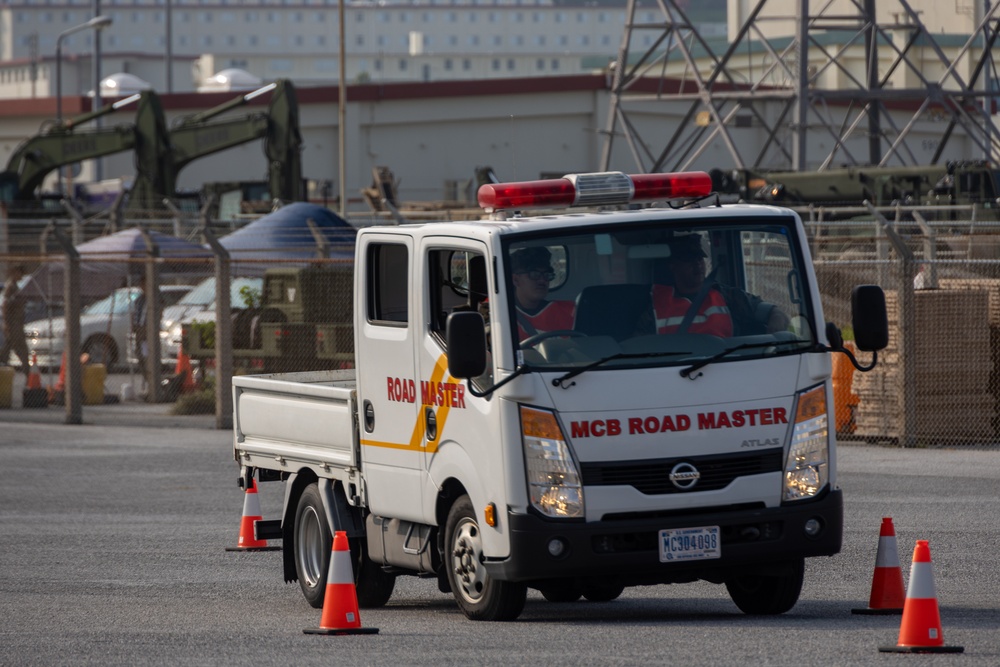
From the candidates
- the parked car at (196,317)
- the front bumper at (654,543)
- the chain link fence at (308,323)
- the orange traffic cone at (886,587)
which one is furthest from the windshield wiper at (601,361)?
the parked car at (196,317)

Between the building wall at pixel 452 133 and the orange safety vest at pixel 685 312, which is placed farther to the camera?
the building wall at pixel 452 133

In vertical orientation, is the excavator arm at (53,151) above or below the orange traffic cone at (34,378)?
above

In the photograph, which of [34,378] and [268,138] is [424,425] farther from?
[268,138]

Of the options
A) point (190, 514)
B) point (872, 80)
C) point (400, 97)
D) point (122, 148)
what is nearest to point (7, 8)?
point (400, 97)

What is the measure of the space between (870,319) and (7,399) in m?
19.7

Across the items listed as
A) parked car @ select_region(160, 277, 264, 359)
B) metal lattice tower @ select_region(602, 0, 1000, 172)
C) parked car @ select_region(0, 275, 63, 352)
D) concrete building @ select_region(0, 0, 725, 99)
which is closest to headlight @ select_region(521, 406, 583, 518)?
parked car @ select_region(160, 277, 264, 359)

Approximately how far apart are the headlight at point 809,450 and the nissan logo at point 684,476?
517 millimetres

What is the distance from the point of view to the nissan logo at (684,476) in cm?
826

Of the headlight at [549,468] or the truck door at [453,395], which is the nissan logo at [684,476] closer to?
the headlight at [549,468]

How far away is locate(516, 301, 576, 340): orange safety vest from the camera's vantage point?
8336mm

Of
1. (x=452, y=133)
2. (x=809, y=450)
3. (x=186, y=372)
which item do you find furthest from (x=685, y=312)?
(x=452, y=133)

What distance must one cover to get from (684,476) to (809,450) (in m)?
0.72

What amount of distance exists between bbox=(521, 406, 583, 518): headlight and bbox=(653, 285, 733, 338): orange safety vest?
0.82 metres

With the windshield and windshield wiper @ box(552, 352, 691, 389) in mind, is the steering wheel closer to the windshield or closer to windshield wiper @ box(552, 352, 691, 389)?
the windshield
